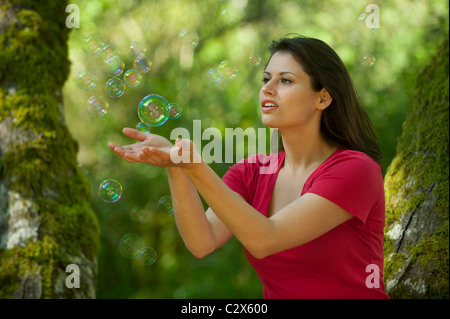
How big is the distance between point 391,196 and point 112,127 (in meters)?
5.26

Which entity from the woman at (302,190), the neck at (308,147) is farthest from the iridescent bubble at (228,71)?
the neck at (308,147)

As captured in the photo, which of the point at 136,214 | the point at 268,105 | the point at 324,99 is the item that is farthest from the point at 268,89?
the point at 136,214

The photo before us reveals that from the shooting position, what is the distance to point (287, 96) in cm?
238

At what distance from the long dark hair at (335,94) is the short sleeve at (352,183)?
21 cm

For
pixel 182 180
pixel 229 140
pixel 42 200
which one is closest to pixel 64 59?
pixel 42 200

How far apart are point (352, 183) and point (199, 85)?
255 inches

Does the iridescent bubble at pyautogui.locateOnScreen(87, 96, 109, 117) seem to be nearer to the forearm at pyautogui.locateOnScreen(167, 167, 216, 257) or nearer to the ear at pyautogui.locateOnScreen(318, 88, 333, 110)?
the forearm at pyautogui.locateOnScreen(167, 167, 216, 257)

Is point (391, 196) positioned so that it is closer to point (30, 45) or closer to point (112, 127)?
point (30, 45)

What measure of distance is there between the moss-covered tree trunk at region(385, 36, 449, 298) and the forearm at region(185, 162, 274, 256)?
977mm

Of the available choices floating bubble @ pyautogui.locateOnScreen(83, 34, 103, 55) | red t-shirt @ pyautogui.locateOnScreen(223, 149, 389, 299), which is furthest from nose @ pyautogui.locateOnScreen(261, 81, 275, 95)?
floating bubble @ pyautogui.locateOnScreen(83, 34, 103, 55)

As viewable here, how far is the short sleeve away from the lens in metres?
2.12

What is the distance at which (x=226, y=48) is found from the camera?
31.9 ft

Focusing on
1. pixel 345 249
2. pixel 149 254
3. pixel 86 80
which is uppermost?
pixel 86 80

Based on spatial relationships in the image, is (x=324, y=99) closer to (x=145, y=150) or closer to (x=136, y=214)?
(x=145, y=150)
